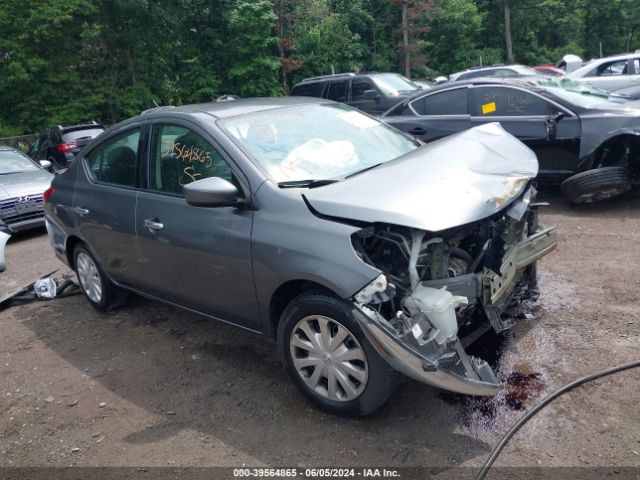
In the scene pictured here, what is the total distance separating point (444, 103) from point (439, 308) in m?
5.72

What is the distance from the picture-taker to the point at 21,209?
8758 mm

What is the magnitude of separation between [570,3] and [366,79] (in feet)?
88.9

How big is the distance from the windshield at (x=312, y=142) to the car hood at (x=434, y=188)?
23 cm

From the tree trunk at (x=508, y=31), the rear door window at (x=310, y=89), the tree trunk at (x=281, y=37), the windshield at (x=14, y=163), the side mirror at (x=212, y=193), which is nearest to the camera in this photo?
the side mirror at (x=212, y=193)

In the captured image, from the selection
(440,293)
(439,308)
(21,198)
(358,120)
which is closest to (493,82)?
(358,120)

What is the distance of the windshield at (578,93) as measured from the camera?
7020 millimetres

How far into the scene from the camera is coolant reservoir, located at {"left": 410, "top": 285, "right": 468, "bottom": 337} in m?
2.96

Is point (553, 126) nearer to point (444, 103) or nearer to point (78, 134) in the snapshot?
point (444, 103)

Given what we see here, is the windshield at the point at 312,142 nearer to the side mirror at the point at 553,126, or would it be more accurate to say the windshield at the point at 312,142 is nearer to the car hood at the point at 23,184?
the side mirror at the point at 553,126

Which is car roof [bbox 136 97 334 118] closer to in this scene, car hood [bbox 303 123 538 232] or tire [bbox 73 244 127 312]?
car hood [bbox 303 123 538 232]

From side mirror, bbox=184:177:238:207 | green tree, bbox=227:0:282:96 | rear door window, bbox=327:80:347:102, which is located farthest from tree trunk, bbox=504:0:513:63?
side mirror, bbox=184:177:238:207

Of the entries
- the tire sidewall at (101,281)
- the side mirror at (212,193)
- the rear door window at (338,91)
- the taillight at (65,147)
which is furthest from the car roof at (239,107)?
the taillight at (65,147)

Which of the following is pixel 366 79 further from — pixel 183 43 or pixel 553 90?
pixel 183 43

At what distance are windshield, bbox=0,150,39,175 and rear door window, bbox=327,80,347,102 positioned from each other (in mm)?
6430
